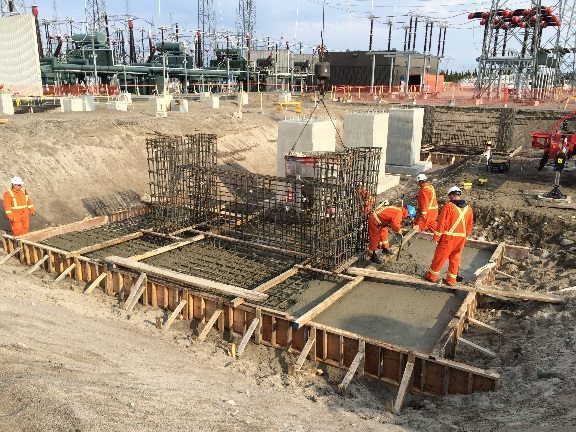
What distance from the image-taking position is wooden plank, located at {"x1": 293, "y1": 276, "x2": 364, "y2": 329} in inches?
294

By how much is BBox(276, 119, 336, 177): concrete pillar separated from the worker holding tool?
483 centimetres

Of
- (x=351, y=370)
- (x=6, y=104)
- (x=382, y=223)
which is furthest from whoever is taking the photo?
(x=6, y=104)

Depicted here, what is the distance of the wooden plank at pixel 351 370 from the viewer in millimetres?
6661

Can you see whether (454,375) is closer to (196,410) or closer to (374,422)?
(374,422)

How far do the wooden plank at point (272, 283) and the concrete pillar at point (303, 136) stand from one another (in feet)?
18.1

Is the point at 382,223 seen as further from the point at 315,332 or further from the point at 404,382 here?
the point at 404,382

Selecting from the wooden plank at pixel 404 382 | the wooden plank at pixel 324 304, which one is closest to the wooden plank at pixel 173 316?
the wooden plank at pixel 324 304

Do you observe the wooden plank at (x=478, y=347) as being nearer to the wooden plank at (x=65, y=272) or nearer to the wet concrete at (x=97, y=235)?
the wooden plank at (x=65, y=272)

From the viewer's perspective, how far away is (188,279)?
8.86m

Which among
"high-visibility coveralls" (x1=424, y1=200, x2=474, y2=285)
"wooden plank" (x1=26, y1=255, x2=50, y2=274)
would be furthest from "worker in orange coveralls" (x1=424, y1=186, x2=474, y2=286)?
"wooden plank" (x1=26, y1=255, x2=50, y2=274)

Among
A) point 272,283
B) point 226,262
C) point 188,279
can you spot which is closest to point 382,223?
point 272,283

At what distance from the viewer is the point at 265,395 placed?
21.5 ft

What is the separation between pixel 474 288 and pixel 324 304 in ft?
9.19

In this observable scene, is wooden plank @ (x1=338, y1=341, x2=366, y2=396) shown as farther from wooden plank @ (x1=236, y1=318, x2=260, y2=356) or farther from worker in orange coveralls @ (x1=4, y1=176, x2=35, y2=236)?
worker in orange coveralls @ (x1=4, y1=176, x2=35, y2=236)
